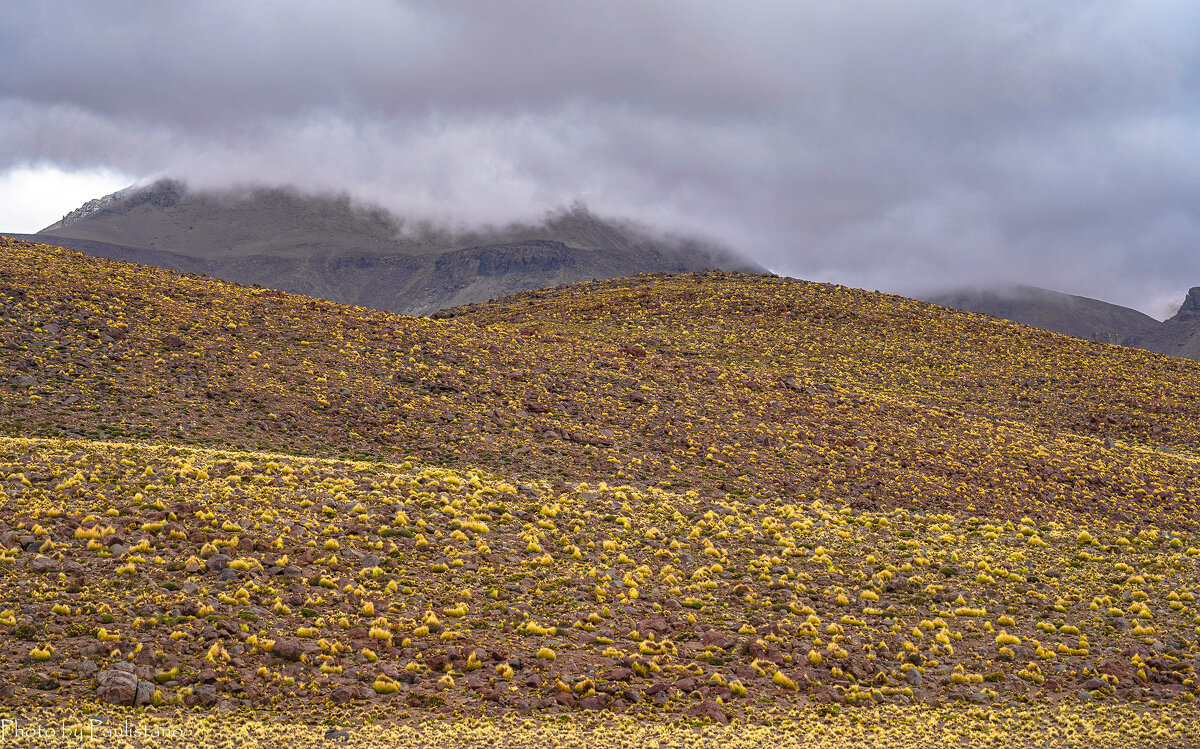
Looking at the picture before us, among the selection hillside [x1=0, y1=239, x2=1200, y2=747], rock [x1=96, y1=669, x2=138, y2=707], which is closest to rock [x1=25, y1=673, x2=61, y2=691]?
hillside [x1=0, y1=239, x2=1200, y2=747]

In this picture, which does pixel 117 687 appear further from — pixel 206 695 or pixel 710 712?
pixel 710 712

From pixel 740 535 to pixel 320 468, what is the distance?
43.5ft

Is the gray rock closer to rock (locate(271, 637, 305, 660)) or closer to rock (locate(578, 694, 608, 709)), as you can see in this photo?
rock (locate(271, 637, 305, 660))

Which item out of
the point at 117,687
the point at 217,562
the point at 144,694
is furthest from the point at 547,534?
the point at 117,687

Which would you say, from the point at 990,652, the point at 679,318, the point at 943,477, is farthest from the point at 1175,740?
the point at 679,318

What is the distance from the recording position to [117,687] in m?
14.3

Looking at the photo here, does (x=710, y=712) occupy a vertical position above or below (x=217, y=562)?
below

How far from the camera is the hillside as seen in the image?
52.2 ft

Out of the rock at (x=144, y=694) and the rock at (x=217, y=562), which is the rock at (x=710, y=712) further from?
the rock at (x=217, y=562)

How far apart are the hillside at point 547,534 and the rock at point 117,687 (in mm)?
50

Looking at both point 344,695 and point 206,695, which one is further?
point 344,695

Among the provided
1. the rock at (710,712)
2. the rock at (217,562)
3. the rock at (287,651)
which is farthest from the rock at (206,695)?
the rock at (710,712)

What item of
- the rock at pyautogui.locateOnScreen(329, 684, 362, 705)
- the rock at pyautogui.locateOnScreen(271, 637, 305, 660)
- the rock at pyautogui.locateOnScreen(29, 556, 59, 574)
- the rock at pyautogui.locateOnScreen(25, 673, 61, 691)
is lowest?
the rock at pyautogui.locateOnScreen(329, 684, 362, 705)

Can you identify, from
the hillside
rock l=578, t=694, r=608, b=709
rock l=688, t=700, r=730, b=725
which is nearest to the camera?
rock l=688, t=700, r=730, b=725
